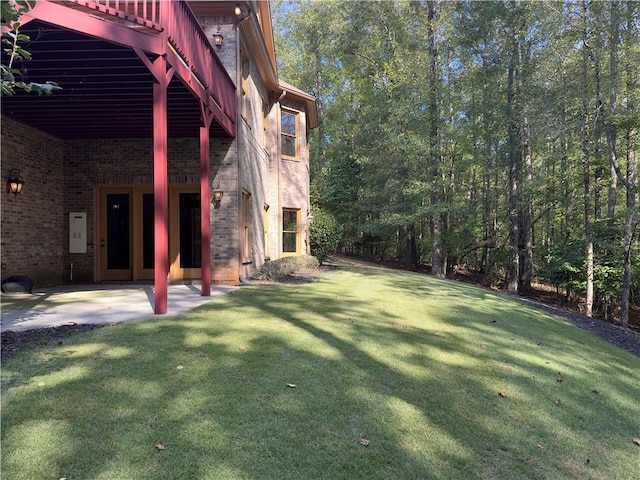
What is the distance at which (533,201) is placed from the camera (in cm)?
1759

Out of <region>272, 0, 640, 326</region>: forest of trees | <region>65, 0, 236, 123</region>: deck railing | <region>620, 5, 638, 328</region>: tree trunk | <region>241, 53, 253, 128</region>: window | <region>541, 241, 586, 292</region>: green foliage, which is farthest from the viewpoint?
<region>541, 241, 586, 292</region>: green foliage

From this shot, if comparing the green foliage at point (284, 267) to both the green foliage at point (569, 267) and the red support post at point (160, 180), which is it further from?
the green foliage at point (569, 267)

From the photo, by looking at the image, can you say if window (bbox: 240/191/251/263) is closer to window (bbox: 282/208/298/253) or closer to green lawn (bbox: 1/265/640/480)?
window (bbox: 282/208/298/253)

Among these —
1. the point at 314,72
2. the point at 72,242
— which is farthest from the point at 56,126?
the point at 314,72

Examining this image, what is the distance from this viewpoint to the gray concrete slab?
5.17m

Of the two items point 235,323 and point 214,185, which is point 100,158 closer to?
point 214,185

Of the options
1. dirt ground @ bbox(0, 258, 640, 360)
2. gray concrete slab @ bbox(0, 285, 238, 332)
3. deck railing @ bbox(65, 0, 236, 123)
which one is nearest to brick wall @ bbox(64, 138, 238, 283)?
deck railing @ bbox(65, 0, 236, 123)

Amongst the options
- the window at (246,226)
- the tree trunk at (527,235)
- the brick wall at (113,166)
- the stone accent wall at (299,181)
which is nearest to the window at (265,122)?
the stone accent wall at (299,181)

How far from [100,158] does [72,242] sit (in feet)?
6.93

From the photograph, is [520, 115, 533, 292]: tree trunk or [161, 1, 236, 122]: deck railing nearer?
[161, 1, 236, 122]: deck railing

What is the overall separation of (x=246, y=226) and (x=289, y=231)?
4843 millimetres

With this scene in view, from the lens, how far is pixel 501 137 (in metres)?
16.9

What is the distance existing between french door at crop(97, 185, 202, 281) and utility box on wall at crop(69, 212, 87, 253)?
32cm

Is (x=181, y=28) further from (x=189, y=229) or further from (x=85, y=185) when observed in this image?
(x=85, y=185)
